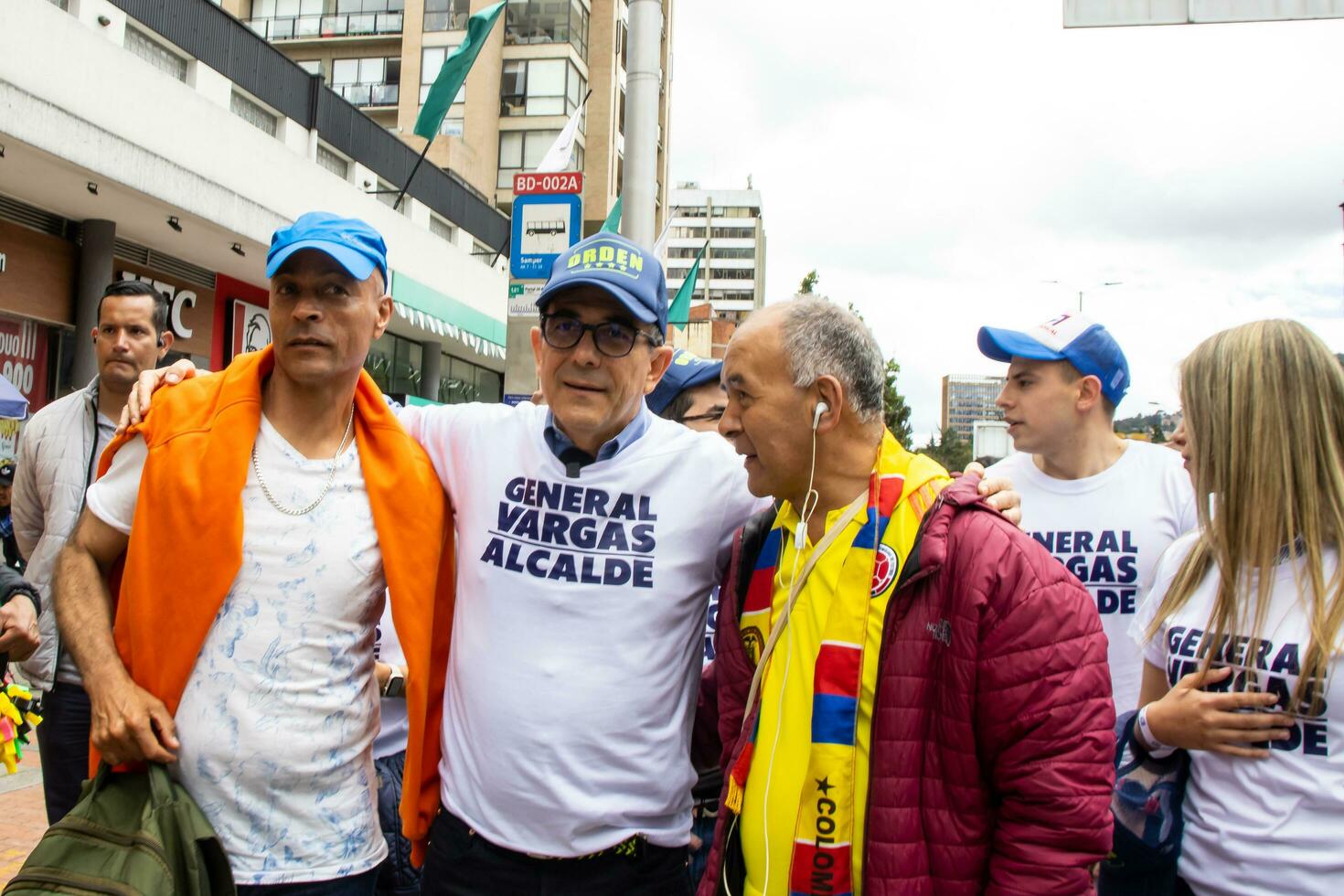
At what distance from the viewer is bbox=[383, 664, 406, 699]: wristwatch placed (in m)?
2.78

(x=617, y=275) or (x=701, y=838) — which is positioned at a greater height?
(x=617, y=275)

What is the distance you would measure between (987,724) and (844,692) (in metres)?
0.26

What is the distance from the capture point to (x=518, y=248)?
23.5 feet

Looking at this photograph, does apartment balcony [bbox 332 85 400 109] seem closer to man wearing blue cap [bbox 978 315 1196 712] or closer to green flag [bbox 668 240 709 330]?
green flag [bbox 668 240 709 330]

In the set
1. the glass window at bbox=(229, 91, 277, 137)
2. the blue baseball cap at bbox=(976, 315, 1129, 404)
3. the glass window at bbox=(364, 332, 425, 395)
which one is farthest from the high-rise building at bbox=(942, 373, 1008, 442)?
the blue baseball cap at bbox=(976, 315, 1129, 404)

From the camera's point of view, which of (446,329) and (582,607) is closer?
(582,607)

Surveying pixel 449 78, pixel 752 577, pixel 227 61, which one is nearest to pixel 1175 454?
pixel 752 577

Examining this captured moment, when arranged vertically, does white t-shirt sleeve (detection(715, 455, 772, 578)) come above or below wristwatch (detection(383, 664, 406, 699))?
above

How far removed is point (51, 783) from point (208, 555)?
5.44 feet

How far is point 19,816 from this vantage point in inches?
209

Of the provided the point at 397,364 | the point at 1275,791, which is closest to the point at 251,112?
the point at 397,364

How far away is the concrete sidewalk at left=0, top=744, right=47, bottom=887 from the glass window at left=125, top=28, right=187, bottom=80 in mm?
11136

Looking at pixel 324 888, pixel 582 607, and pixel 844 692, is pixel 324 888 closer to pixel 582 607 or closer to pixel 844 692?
pixel 582 607

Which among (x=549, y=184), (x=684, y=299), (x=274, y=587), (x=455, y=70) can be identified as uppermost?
(x=455, y=70)
